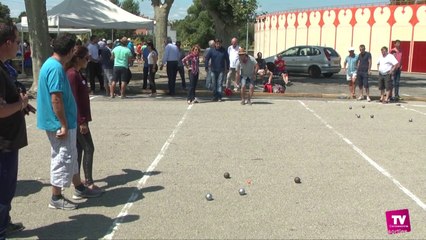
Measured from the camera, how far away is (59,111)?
4.77 metres

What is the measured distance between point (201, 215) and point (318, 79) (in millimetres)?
20335

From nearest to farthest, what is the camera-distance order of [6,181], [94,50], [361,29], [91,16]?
[6,181] → [94,50] → [91,16] → [361,29]

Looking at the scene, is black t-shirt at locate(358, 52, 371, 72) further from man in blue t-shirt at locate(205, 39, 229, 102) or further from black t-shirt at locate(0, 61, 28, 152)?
black t-shirt at locate(0, 61, 28, 152)

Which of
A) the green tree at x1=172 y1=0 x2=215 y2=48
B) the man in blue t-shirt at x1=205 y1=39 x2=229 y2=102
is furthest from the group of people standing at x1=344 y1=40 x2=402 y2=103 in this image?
the green tree at x1=172 y1=0 x2=215 y2=48

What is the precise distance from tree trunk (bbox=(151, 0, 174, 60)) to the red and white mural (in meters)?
19.4

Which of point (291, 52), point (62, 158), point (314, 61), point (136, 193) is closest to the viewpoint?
point (62, 158)

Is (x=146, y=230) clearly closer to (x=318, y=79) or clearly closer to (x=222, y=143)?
(x=222, y=143)

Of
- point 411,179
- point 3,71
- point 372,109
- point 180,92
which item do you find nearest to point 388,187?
point 411,179

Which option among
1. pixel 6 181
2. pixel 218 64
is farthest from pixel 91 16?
pixel 6 181

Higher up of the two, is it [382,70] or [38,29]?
[38,29]

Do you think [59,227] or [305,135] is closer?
[59,227]

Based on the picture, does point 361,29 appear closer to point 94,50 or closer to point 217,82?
point 217,82

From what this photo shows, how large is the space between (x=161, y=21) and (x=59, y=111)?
2007cm

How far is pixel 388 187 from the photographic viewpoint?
20.2 feet
